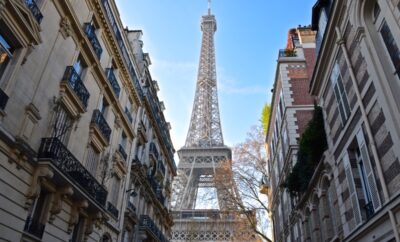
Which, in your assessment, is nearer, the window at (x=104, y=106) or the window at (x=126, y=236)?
the window at (x=104, y=106)

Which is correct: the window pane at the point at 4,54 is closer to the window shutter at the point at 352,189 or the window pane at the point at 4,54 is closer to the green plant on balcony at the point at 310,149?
the window shutter at the point at 352,189

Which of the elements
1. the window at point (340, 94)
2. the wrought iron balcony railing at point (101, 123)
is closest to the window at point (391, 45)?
the window at point (340, 94)

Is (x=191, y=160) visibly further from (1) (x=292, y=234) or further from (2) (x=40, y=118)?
(2) (x=40, y=118)

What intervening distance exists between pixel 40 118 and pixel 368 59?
10.8 m

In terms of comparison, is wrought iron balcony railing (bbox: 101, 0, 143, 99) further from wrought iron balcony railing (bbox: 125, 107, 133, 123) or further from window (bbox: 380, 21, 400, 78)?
window (bbox: 380, 21, 400, 78)

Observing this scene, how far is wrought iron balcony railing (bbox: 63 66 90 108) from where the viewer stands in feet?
45.4

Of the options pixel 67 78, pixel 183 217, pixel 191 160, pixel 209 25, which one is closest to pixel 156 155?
pixel 67 78

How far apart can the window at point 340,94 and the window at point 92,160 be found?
11304 mm

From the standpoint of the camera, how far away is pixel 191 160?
68938mm

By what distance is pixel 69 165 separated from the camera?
12867 mm

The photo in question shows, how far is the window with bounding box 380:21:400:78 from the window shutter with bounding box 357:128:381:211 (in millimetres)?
2578

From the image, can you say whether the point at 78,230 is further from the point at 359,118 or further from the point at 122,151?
the point at 359,118

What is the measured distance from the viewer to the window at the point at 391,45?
912 centimetres

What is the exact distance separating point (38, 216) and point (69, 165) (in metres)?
2.06
